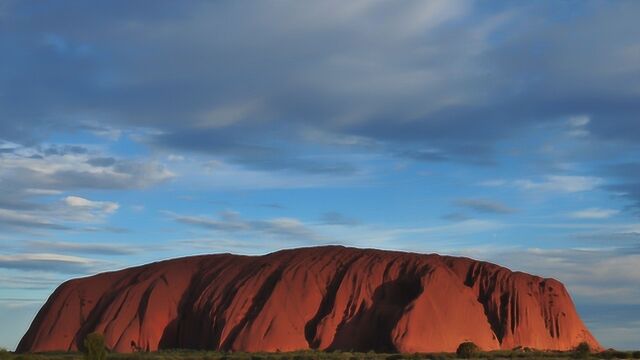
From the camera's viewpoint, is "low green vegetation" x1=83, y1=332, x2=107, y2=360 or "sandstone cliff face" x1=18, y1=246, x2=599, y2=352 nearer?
"low green vegetation" x1=83, y1=332, x2=107, y2=360

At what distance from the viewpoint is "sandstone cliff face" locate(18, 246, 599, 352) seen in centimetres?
5800

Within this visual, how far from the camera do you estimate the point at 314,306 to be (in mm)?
60031

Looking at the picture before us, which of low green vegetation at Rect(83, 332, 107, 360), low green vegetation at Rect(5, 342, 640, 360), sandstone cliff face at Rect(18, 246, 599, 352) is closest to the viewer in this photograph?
low green vegetation at Rect(83, 332, 107, 360)

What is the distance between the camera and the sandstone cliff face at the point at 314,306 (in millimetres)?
58000

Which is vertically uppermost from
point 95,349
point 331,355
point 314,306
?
point 314,306

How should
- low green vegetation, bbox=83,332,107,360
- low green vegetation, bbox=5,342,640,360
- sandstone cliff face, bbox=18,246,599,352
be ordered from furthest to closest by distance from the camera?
sandstone cliff face, bbox=18,246,599,352, low green vegetation, bbox=5,342,640,360, low green vegetation, bbox=83,332,107,360

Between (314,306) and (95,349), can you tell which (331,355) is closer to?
(314,306)

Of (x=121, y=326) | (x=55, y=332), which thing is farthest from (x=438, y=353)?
(x=55, y=332)

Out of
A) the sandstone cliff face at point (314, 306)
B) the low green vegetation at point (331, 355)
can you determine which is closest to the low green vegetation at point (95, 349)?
the low green vegetation at point (331, 355)

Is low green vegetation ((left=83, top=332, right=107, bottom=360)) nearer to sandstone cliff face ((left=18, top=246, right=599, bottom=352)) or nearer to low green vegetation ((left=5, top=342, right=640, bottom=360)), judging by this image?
low green vegetation ((left=5, top=342, right=640, bottom=360))

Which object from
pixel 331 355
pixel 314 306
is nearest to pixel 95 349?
pixel 331 355

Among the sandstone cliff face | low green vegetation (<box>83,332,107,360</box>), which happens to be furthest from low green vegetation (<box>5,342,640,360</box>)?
the sandstone cliff face

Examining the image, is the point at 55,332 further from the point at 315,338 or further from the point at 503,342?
the point at 503,342

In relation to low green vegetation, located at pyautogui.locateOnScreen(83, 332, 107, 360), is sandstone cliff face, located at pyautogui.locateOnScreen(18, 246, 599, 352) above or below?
above
